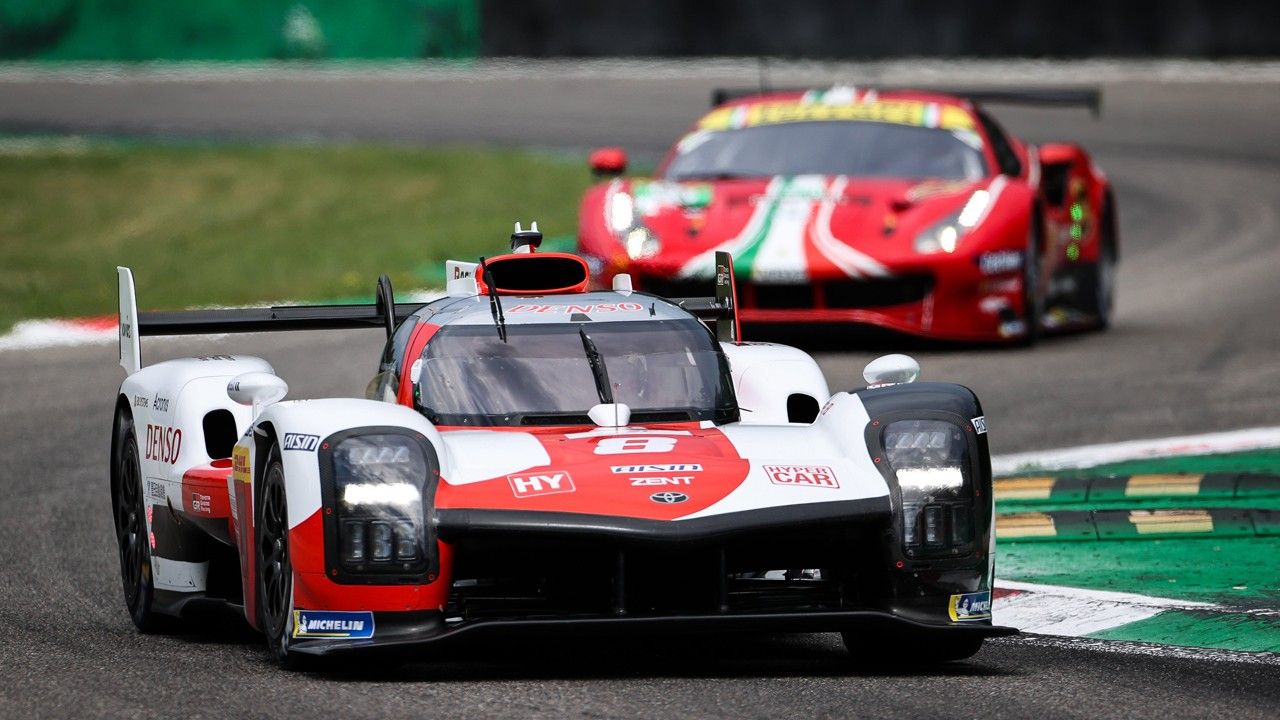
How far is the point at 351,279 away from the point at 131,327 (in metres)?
8.96

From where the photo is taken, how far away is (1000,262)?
1230 centimetres

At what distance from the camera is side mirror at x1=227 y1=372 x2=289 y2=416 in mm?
6477


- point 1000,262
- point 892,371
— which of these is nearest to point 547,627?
point 892,371

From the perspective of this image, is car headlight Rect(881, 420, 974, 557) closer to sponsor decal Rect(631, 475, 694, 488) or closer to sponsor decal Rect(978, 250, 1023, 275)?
sponsor decal Rect(631, 475, 694, 488)

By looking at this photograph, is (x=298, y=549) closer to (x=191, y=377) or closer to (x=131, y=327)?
(x=191, y=377)

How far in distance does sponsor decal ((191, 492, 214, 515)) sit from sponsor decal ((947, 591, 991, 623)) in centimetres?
209

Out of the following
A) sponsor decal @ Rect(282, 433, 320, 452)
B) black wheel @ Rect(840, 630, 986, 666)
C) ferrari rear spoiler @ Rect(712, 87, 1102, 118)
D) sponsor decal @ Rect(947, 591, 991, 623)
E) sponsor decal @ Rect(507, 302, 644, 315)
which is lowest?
black wheel @ Rect(840, 630, 986, 666)

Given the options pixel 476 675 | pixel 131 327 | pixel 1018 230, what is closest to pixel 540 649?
pixel 476 675

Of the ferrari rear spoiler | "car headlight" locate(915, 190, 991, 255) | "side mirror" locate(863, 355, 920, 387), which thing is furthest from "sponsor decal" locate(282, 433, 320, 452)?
the ferrari rear spoiler

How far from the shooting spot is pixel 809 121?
43.5 ft

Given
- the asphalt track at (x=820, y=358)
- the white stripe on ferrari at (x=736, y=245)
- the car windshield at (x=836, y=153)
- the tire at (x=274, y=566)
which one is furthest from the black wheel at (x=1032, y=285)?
the tire at (x=274, y=566)

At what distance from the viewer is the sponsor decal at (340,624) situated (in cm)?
555

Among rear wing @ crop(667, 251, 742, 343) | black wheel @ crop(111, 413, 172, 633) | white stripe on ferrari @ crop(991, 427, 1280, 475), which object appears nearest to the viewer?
black wheel @ crop(111, 413, 172, 633)

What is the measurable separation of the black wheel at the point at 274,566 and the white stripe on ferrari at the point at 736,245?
581 cm
